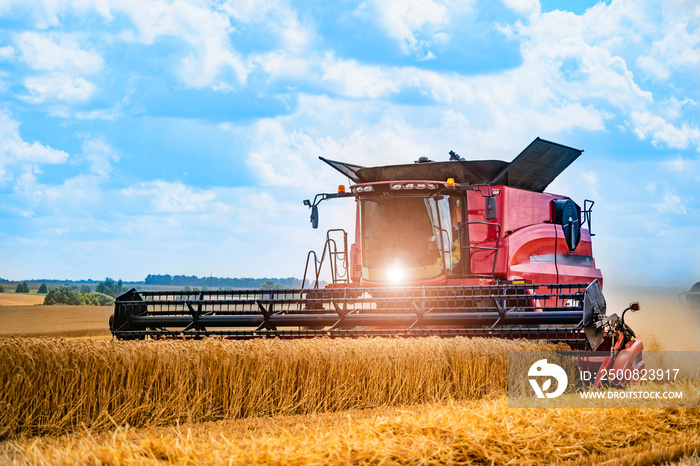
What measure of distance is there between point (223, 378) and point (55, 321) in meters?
19.3

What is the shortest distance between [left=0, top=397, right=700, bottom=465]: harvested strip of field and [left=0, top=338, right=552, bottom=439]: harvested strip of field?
335mm

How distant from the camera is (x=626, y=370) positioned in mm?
6961

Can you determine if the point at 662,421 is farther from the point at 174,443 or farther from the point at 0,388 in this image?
the point at 0,388

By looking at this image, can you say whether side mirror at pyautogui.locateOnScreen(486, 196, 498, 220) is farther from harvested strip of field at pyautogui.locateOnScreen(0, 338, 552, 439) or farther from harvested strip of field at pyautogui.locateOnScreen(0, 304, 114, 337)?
harvested strip of field at pyautogui.locateOnScreen(0, 304, 114, 337)

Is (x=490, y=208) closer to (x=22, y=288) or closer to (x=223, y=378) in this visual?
(x=223, y=378)

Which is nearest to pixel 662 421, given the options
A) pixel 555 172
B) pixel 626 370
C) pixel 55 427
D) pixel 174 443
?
pixel 626 370

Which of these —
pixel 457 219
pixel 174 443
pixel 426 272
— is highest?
pixel 457 219

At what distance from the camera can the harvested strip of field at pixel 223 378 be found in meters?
4.92

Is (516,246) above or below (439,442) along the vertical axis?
above

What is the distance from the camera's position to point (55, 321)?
73.7ft

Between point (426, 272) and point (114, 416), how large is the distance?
4597 mm

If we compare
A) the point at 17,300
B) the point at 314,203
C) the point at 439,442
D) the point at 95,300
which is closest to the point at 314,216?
the point at 314,203

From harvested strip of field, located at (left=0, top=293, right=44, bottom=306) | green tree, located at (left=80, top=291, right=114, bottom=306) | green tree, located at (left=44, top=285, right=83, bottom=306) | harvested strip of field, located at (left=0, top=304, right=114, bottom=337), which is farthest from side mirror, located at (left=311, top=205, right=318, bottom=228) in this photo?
green tree, located at (left=80, top=291, right=114, bottom=306)

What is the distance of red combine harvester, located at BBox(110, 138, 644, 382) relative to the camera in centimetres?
709
